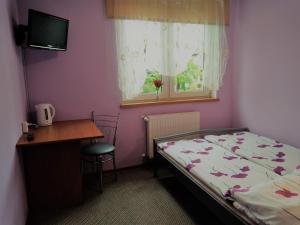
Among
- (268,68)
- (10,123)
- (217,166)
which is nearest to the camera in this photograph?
(10,123)

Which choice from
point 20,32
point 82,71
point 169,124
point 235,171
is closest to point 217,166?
point 235,171

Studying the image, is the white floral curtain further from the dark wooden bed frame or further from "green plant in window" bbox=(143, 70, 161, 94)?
the dark wooden bed frame

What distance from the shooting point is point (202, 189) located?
1.93 meters

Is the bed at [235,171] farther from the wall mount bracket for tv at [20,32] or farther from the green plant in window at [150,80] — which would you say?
the wall mount bracket for tv at [20,32]

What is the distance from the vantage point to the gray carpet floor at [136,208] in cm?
211

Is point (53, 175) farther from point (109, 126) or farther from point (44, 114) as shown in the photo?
point (109, 126)

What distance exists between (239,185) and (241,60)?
222 cm

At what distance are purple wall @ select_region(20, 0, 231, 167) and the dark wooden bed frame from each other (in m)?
0.50

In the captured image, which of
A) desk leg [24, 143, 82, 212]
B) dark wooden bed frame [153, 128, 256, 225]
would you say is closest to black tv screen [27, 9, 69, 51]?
desk leg [24, 143, 82, 212]

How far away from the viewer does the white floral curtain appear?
2.94 m

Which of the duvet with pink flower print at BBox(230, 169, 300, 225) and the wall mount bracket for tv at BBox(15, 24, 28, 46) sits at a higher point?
the wall mount bracket for tv at BBox(15, 24, 28, 46)

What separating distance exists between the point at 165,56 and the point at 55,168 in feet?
6.25

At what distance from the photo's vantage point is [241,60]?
3.45m

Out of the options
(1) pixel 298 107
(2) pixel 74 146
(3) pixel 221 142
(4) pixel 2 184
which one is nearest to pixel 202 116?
(3) pixel 221 142
